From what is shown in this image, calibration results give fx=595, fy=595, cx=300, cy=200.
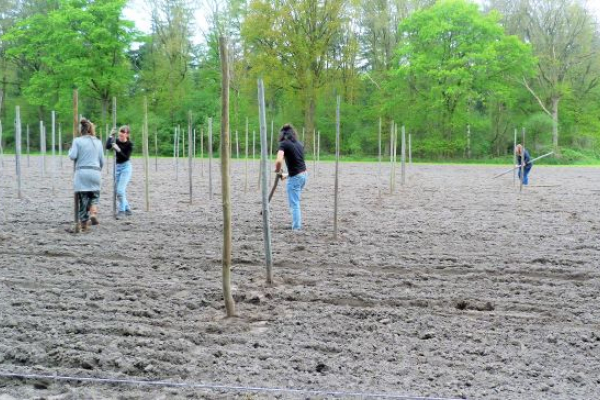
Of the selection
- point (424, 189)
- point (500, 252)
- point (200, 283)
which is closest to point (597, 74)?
point (424, 189)

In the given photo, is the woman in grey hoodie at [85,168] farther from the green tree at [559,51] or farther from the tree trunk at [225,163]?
the green tree at [559,51]

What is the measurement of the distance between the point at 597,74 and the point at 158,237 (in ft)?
111

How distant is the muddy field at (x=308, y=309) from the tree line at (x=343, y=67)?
84.3 ft

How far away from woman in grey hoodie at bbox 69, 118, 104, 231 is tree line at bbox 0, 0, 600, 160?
2421 cm

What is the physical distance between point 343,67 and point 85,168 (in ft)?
99.7

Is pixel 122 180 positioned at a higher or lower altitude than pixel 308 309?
higher

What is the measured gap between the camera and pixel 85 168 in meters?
8.12

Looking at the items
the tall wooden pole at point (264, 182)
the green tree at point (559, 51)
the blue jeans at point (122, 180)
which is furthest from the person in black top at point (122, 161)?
the green tree at point (559, 51)

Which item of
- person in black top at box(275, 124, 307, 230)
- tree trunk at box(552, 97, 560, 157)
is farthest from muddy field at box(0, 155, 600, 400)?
tree trunk at box(552, 97, 560, 157)

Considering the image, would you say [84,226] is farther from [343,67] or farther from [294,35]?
[343,67]

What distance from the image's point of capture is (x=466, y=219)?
967cm

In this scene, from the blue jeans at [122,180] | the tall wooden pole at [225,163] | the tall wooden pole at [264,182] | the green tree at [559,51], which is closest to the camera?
the tall wooden pole at [225,163]

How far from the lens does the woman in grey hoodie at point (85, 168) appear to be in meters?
8.08

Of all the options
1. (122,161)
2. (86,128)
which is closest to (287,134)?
(86,128)
